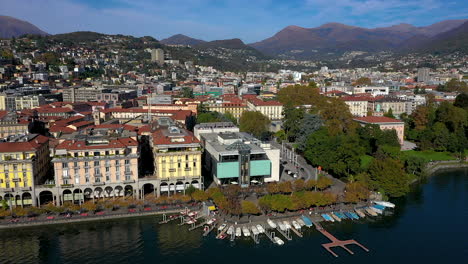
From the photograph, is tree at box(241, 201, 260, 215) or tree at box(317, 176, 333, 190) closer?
tree at box(241, 201, 260, 215)

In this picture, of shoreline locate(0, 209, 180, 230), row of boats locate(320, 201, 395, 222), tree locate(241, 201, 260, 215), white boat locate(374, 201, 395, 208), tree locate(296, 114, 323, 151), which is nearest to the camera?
shoreline locate(0, 209, 180, 230)

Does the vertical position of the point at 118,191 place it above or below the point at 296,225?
above

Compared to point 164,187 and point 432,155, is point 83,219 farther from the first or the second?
point 432,155

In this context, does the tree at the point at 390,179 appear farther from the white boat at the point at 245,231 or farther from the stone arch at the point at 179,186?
the stone arch at the point at 179,186

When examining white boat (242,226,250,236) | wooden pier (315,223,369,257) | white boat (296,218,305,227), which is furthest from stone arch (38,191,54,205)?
wooden pier (315,223,369,257)

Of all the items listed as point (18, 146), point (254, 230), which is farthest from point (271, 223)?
point (18, 146)

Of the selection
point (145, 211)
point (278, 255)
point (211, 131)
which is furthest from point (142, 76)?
point (278, 255)

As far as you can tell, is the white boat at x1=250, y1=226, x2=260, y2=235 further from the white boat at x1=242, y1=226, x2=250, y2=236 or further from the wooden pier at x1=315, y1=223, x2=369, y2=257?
the wooden pier at x1=315, y1=223, x2=369, y2=257
